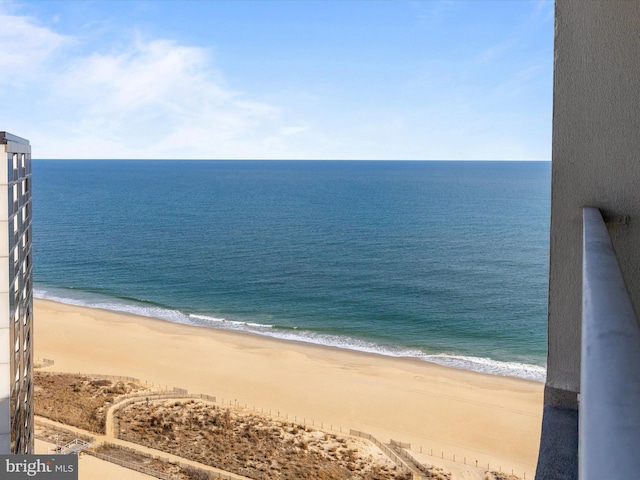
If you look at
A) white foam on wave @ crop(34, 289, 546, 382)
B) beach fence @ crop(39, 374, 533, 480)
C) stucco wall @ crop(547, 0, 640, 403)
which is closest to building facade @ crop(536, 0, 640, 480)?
stucco wall @ crop(547, 0, 640, 403)

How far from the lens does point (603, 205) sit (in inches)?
92.0

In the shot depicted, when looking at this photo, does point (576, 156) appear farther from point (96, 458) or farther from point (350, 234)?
point (350, 234)

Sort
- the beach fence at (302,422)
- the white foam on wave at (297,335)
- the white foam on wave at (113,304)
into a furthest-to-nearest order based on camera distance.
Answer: the white foam on wave at (113,304) → the white foam on wave at (297,335) → the beach fence at (302,422)

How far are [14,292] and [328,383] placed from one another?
15.3 m

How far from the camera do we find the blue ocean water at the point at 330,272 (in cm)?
2956

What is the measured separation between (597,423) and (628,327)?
11.2 inches

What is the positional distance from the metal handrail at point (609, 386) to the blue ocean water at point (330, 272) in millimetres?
24796

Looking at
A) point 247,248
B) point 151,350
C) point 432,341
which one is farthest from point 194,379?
point 247,248

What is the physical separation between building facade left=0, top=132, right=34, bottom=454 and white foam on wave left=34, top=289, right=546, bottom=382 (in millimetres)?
18377

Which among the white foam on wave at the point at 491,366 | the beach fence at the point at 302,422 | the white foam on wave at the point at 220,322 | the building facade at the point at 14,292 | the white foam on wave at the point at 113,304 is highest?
the building facade at the point at 14,292

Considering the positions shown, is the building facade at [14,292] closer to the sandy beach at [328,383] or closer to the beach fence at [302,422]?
the beach fence at [302,422]

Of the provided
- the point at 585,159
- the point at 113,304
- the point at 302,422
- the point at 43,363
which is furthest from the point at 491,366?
the point at 585,159

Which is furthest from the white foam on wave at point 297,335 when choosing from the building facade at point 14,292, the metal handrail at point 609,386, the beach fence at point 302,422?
the metal handrail at point 609,386

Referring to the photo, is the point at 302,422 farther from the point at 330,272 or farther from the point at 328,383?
the point at 330,272
